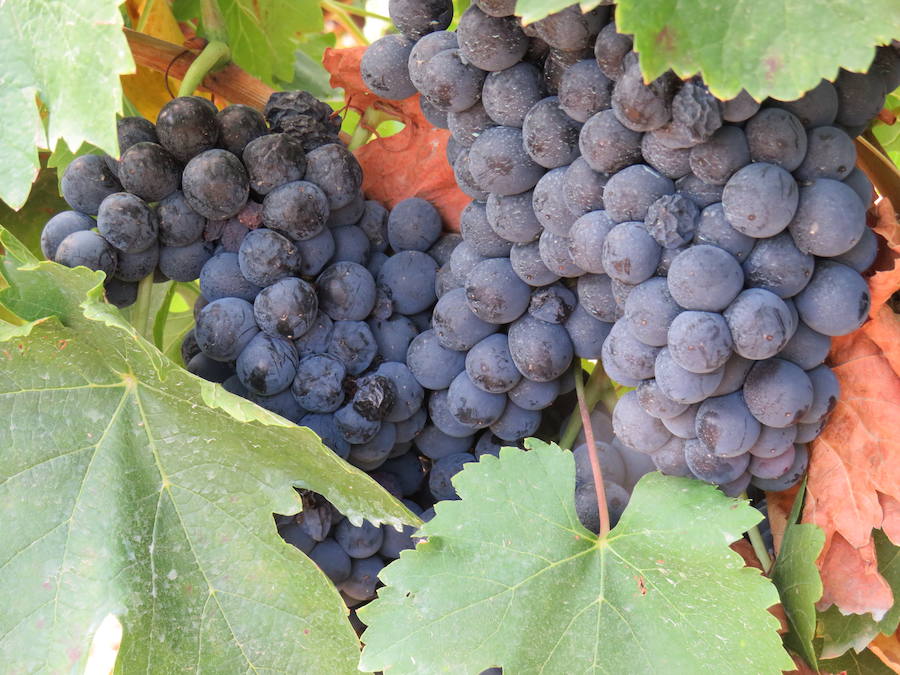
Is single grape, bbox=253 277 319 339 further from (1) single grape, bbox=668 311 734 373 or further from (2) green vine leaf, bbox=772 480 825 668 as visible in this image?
(2) green vine leaf, bbox=772 480 825 668

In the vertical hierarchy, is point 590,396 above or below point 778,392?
below

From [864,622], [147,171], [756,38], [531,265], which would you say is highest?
[756,38]

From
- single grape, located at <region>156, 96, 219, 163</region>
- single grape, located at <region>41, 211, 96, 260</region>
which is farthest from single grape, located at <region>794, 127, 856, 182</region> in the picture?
single grape, located at <region>41, 211, 96, 260</region>

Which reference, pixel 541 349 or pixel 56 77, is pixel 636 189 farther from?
pixel 56 77

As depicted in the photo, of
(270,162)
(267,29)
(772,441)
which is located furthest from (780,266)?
(267,29)

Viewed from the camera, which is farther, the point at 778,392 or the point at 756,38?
the point at 778,392

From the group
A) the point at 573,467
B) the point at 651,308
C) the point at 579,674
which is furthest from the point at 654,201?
the point at 579,674
